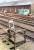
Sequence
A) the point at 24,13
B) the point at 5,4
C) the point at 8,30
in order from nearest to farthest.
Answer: the point at 24,13 → the point at 5,4 → the point at 8,30

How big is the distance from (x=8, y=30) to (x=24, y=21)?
257mm

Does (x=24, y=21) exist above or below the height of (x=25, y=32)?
above

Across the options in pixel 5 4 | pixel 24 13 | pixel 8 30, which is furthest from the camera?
pixel 8 30

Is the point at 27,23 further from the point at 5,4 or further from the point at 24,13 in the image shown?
the point at 5,4

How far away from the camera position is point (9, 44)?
1181 mm

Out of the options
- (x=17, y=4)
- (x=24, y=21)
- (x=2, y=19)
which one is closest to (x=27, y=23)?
(x=24, y=21)

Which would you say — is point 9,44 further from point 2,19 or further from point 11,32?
point 2,19

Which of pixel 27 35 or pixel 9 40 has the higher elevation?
pixel 27 35

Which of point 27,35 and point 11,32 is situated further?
point 11,32

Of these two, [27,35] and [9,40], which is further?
[9,40]

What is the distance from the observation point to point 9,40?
121 cm

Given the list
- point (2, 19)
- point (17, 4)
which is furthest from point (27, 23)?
point (2, 19)

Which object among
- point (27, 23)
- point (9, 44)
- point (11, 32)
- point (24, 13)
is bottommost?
point (9, 44)

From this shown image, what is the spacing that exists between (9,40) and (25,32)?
279 millimetres
